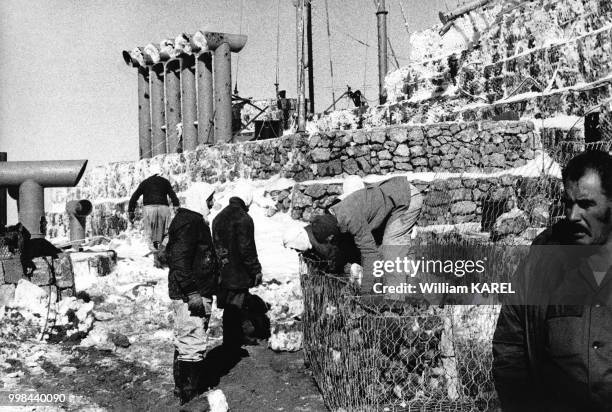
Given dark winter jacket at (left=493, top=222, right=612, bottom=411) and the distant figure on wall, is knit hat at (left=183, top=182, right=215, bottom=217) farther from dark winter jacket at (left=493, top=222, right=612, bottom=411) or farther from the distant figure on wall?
the distant figure on wall

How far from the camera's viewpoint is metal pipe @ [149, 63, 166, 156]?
65.2ft

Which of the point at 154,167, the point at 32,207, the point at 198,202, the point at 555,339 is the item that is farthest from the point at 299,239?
the point at 154,167

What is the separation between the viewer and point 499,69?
1407 cm

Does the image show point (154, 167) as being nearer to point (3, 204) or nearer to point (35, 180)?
point (3, 204)

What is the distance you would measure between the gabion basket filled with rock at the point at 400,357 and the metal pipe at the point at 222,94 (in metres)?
12.3

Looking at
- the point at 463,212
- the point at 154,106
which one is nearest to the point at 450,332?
the point at 463,212

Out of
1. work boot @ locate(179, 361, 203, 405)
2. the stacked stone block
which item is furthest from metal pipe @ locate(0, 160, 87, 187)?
work boot @ locate(179, 361, 203, 405)

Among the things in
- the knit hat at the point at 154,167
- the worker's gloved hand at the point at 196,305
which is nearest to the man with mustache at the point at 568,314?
the worker's gloved hand at the point at 196,305

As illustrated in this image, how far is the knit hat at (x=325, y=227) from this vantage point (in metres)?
5.35

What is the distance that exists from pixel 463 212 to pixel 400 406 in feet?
24.0

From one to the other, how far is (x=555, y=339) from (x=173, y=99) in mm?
18326

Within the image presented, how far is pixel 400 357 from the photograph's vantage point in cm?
458

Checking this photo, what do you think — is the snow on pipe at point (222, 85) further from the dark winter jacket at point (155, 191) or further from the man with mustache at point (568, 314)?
the man with mustache at point (568, 314)

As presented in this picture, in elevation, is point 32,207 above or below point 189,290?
above
